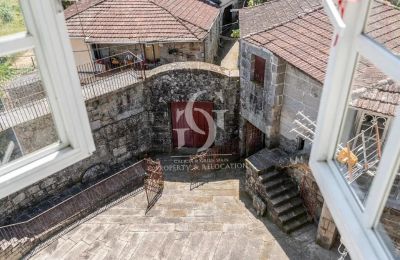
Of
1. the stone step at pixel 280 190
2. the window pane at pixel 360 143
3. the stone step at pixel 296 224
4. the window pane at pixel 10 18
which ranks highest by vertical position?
the window pane at pixel 10 18

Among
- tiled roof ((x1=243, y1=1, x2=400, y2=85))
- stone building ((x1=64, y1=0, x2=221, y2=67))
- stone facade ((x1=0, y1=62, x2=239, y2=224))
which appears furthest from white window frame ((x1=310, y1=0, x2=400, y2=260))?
stone building ((x1=64, y1=0, x2=221, y2=67))

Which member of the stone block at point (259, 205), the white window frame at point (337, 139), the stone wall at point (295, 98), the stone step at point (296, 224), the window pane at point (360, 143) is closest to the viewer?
the white window frame at point (337, 139)

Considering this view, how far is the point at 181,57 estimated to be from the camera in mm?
14906

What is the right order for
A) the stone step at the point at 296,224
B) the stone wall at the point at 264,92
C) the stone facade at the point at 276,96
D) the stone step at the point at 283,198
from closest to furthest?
the stone facade at the point at 276,96 < the stone wall at the point at 264,92 < the stone step at the point at 296,224 < the stone step at the point at 283,198

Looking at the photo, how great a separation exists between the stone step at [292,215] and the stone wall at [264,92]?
2.15 metres

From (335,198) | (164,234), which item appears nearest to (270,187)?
(164,234)

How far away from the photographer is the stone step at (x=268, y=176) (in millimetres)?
10562

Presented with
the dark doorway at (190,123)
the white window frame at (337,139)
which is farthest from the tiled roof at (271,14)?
the white window frame at (337,139)

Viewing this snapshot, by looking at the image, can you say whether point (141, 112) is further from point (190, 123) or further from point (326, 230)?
point (326, 230)

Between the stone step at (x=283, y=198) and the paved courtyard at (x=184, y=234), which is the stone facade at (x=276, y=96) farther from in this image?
the paved courtyard at (x=184, y=234)

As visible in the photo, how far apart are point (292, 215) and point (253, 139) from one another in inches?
130

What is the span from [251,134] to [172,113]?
284 centimetres

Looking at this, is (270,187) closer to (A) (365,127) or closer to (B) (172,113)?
(B) (172,113)

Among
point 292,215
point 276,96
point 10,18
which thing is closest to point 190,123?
point 276,96
